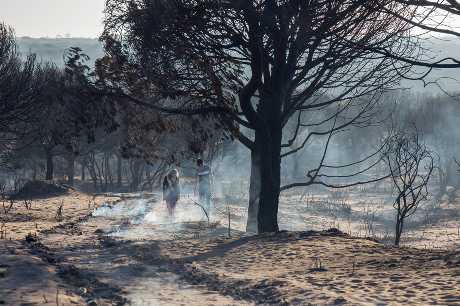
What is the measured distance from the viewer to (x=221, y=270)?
9141 mm

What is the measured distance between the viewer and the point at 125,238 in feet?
43.5

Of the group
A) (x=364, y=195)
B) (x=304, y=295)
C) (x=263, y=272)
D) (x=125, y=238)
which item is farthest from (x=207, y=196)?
(x=364, y=195)

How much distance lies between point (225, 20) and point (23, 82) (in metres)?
12.4

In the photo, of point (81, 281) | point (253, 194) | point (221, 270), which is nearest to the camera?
point (81, 281)

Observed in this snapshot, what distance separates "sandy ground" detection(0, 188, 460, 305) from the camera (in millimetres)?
6914

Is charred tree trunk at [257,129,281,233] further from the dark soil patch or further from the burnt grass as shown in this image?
the dark soil patch

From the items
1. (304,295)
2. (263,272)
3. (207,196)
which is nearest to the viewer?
(304,295)

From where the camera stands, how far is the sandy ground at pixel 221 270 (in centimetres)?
691

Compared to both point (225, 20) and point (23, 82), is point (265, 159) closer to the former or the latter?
point (225, 20)

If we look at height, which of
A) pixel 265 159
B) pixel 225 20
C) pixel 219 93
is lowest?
pixel 265 159

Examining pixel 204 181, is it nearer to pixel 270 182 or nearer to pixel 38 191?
pixel 270 182

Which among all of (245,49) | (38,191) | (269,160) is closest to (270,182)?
(269,160)

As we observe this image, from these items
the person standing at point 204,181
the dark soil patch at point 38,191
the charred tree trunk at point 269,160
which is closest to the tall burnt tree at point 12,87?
the dark soil patch at point 38,191

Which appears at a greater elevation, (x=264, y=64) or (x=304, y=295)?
(x=264, y=64)
